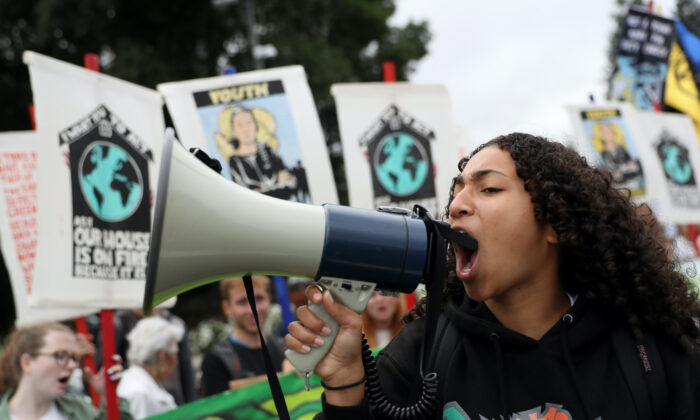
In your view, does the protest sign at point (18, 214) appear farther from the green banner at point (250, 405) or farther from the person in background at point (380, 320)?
the person in background at point (380, 320)

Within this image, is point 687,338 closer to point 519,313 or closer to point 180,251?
point 519,313

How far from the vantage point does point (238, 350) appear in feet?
13.5

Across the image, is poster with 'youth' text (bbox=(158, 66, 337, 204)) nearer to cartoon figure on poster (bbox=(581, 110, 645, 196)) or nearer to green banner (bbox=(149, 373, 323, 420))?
green banner (bbox=(149, 373, 323, 420))

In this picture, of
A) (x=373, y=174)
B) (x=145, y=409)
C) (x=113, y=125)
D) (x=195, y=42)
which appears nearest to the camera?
(x=113, y=125)

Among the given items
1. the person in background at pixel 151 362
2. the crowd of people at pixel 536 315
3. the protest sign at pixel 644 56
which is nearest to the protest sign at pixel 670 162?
the protest sign at pixel 644 56

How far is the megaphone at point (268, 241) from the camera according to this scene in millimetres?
1433

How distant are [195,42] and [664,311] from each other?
46.1 feet

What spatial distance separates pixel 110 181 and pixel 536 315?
2295mm

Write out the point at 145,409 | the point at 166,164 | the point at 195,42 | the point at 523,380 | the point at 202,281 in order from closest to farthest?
the point at 166,164, the point at 202,281, the point at 523,380, the point at 145,409, the point at 195,42

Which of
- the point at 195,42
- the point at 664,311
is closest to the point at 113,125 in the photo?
the point at 664,311

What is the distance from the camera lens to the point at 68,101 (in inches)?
130

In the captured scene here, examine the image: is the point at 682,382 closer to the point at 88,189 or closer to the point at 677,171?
the point at 88,189

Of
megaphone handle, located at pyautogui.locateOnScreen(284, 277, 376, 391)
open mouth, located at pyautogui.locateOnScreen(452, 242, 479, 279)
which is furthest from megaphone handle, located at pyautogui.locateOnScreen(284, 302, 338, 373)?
open mouth, located at pyautogui.locateOnScreen(452, 242, 479, 279)

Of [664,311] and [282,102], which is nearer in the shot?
[664,311]
